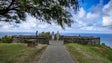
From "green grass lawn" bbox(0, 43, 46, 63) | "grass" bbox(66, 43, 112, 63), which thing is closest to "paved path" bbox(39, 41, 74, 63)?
"grass" bbox(66, 43, 112, 63)

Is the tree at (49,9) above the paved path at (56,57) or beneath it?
above

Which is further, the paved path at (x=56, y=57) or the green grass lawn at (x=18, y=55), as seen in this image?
the green grass lawn at (x=18, y=55)

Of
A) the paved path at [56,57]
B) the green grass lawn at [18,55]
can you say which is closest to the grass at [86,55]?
the paved path at [56,57]

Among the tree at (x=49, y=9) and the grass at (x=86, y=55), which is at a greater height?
the tree at (x=49, y=9)

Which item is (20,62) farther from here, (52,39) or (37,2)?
(52,39)

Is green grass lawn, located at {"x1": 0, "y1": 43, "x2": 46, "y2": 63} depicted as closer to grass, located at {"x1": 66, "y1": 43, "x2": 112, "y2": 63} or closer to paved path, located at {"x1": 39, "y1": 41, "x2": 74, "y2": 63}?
paved path, located at {"x1": 39, "y1": 41, "x2": 74, "y2": 63}

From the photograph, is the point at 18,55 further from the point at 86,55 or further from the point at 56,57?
the point at 86,55

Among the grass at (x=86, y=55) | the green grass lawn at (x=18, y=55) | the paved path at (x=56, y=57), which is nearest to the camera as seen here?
the paved path at (x=56, y=57)

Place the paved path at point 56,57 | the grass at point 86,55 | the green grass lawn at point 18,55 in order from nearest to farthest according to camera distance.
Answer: the paved path at point 56,57 < the green grass lawn at point 18,55 < the grass at point 86,55

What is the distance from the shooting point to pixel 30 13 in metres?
24.6

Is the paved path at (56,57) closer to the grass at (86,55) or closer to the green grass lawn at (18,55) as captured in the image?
the grass at (86,55)

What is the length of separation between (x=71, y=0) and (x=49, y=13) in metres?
2.17

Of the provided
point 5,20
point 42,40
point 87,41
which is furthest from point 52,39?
point 5,20

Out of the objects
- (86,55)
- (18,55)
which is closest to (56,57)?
(86,55)
